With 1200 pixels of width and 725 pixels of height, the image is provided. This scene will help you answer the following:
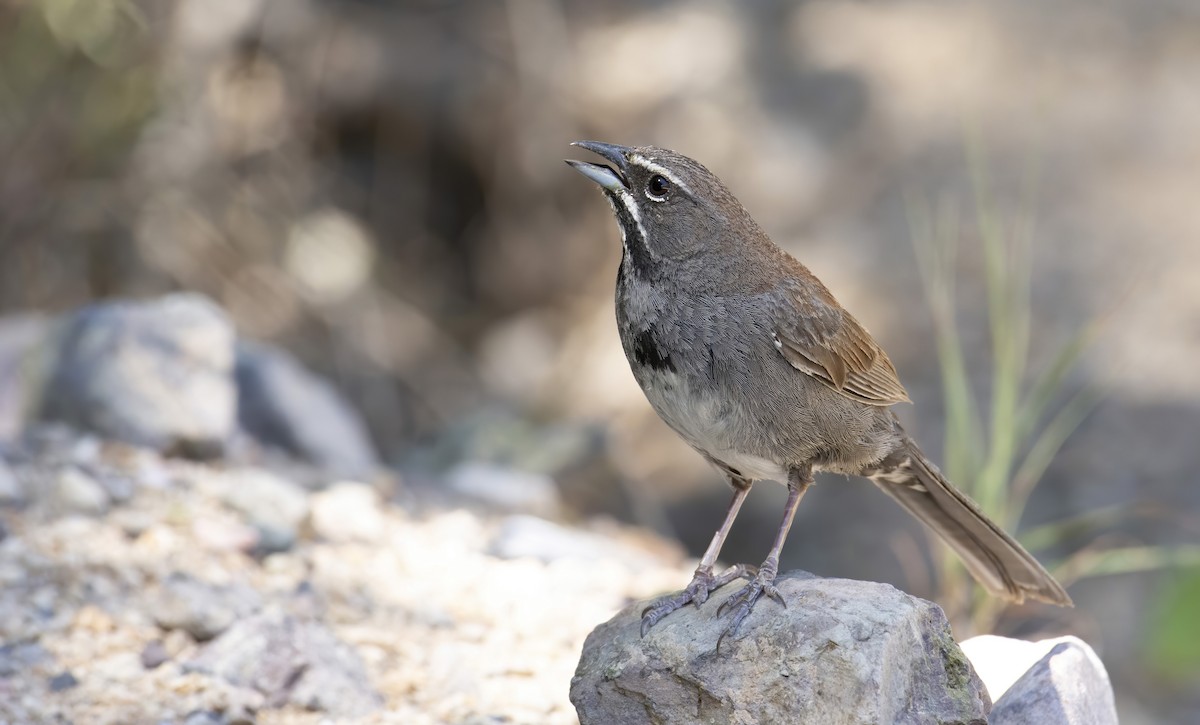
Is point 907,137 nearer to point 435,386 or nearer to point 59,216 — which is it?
point 435,386

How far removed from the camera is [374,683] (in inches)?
164

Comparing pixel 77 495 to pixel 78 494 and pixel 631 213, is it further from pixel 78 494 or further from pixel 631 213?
pixel 631 213

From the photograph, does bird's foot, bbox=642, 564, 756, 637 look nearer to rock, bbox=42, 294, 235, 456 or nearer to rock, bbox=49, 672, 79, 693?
rock, bbox=49, 672, 79, 693

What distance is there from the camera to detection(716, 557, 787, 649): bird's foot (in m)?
3.52

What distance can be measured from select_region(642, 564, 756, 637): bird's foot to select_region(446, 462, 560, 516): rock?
234cm

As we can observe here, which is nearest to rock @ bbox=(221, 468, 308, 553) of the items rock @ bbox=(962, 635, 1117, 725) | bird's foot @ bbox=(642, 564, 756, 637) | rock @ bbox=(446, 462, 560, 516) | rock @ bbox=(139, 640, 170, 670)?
rock @ bbox=(139, 640, 170, 670)

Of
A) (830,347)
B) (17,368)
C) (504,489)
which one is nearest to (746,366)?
(830,347)

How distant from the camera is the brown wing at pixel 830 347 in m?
4.13

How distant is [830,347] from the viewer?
167 inches

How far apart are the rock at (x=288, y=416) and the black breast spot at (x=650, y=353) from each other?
2632mm

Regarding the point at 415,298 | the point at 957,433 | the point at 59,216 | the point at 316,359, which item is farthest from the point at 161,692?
the point at 415,298

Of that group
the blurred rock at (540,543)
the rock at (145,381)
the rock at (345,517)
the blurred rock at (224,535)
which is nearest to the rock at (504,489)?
the blurred rock at (540,543)

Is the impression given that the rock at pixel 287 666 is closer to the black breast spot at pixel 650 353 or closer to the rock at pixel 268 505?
the rock at pixel 268 505

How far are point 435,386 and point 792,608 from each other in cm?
688
